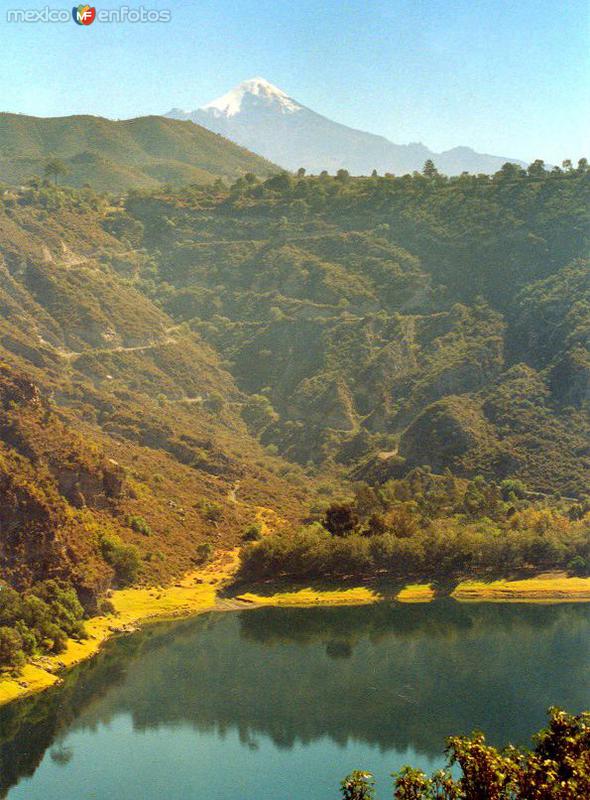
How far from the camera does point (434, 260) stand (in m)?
141

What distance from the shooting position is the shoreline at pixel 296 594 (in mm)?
86000

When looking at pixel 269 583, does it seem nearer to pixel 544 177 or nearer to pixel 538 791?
pixel 538 791

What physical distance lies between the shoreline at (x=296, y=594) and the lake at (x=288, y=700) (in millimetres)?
1622

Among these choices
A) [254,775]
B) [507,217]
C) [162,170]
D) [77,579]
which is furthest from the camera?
[162,170]

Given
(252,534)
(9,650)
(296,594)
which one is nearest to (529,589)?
(296,594)

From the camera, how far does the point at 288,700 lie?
224 ft

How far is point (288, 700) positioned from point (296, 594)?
73.6 ft

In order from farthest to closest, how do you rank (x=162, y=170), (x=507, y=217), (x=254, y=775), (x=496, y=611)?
1. (x=162, y=170)
2. (x=507, y=217)
3. (x=496, y=611)
4. (x=254, y=775)

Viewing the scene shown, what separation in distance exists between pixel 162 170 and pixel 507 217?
72.1m

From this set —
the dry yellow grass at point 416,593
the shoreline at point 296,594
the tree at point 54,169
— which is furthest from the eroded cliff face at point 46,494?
the tree at point 54,169

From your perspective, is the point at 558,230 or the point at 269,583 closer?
the point at 269,583

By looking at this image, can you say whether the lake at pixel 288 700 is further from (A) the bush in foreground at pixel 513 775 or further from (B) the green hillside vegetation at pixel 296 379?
(A) the bush in foreground at pixel 513 775

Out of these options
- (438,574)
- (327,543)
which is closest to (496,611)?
(438,574)

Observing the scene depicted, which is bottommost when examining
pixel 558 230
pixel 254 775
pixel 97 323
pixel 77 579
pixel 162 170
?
pixel 254 775
